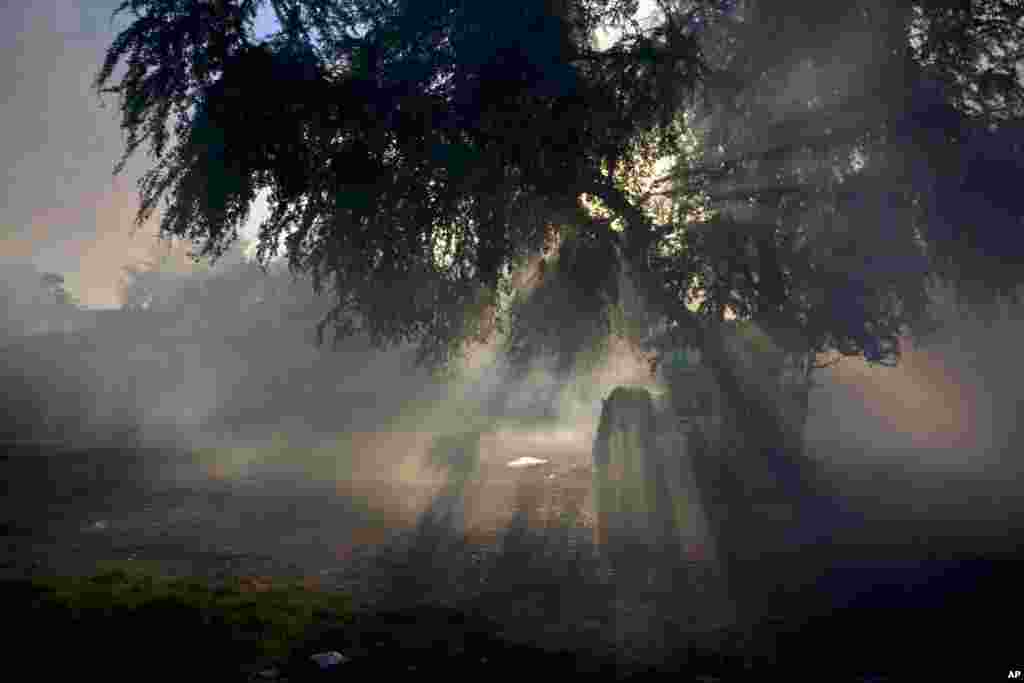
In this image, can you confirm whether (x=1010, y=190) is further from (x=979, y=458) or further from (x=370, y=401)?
(x=370, y=401)

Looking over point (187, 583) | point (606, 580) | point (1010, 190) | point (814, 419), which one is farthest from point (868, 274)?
point (814, 419)

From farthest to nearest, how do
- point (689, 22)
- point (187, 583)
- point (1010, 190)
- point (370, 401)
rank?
point (370, 401) < point (689, 22) < point (1010, 190) < point (187, 583)

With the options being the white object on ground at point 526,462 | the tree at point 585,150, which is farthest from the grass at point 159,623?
the white object on ground at point 526,462

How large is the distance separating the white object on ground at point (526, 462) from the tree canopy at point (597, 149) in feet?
20.9

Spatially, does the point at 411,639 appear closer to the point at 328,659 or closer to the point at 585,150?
the point at 328,659

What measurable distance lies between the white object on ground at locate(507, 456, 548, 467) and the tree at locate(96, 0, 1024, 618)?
16.8 ft

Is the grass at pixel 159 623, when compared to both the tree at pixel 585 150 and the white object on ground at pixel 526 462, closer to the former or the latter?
the tree at pixel 585 150

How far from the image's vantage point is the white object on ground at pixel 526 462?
1975 cm

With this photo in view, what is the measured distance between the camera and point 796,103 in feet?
46.5

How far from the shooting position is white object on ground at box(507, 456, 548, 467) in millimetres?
19750

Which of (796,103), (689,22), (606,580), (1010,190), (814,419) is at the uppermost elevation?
(689,22)

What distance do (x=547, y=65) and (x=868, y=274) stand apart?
7.22 metres

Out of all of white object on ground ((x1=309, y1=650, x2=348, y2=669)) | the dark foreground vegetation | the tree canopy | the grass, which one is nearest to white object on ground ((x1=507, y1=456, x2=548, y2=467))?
the tree canopy

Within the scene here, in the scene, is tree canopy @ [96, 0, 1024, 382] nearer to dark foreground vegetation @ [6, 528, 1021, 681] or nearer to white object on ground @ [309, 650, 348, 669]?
dark foreground vegetation @ [6, 528, 1021, 681]
